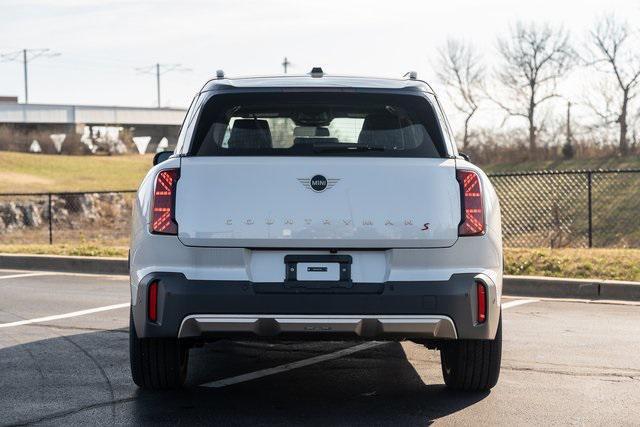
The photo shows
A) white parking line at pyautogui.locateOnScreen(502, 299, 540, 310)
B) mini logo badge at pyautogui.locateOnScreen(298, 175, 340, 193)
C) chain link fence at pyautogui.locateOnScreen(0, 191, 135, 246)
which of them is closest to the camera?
mini logo badge at pyautogui.locateOnScreen(298, 175, 340, 193)

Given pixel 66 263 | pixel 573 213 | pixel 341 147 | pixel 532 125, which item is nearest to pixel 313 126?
pixel 341 147

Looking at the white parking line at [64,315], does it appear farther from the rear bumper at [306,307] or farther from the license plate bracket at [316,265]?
the license plate bracket at [316,265]

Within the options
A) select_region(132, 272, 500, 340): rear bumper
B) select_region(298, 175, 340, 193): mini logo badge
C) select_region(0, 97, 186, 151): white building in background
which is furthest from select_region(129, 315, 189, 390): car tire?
select_region(0, 97, 186, 151): white building in background

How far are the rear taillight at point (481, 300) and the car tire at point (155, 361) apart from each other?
179 centimetres

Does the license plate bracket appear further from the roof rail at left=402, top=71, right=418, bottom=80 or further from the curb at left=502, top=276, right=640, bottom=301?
the curb at left=502, top=276, right=640, bottom=301

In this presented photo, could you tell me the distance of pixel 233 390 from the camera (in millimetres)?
6723

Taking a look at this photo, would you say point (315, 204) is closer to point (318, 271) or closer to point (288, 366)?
Result: point (318, 271)

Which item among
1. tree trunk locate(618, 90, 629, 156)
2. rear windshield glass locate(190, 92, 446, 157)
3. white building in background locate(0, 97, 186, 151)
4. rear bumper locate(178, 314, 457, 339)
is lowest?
rear bumper locate(178, 314, 457, 339)

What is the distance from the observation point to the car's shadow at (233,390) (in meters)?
5.94

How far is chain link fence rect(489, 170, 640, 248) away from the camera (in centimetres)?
2433

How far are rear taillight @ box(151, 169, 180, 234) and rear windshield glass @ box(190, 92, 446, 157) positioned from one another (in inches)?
9.6

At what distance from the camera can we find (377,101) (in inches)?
245

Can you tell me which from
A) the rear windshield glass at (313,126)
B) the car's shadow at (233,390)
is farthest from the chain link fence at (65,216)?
the rear windshield glass at (313,126)

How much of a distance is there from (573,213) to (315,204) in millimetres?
25476
